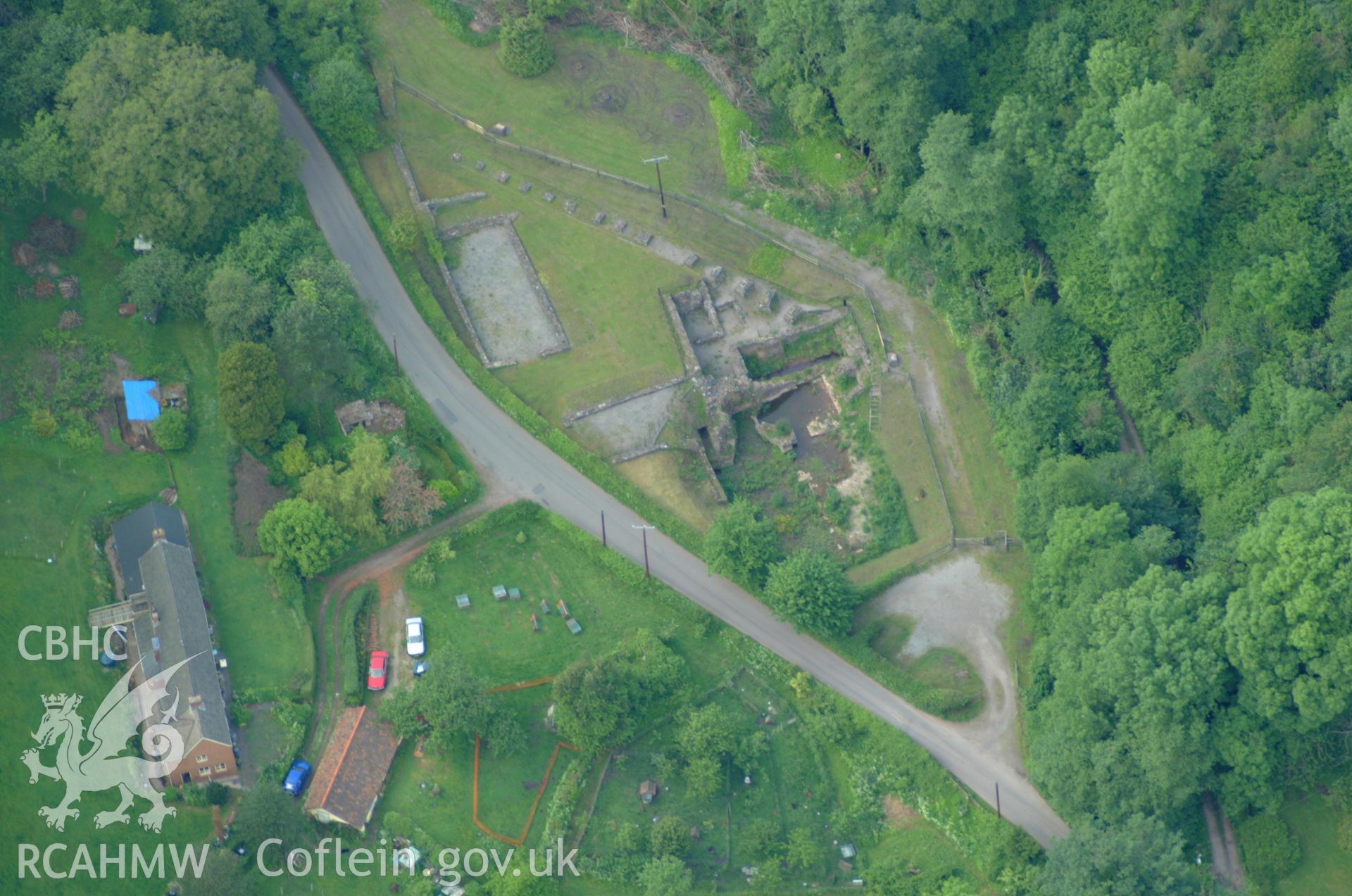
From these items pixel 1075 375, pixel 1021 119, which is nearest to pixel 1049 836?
pixel 1075 375

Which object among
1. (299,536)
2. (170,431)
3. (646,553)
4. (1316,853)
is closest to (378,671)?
(299,536)

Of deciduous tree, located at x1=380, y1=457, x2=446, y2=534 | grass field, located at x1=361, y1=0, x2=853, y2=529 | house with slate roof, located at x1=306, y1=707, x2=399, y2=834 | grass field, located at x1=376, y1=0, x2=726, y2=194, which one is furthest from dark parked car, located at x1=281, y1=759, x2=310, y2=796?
grass field, located at x1=376, y1=0, x2=726, y2=194

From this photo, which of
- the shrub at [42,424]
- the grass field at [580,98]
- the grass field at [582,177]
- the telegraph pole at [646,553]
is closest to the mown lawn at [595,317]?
the grass field at [582,177]

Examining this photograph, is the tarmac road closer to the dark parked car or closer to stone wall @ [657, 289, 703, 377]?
stone wall @ [657, 289, 703, 377]

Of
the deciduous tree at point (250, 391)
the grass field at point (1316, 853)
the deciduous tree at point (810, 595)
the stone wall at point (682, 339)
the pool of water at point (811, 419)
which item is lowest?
the grass field at point (1316, 853)

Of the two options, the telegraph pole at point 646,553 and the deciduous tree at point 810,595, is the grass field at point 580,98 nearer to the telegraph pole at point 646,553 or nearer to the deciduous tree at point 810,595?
the telegraph pole at point 646,553

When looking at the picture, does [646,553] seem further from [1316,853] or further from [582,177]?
[1316,853]
